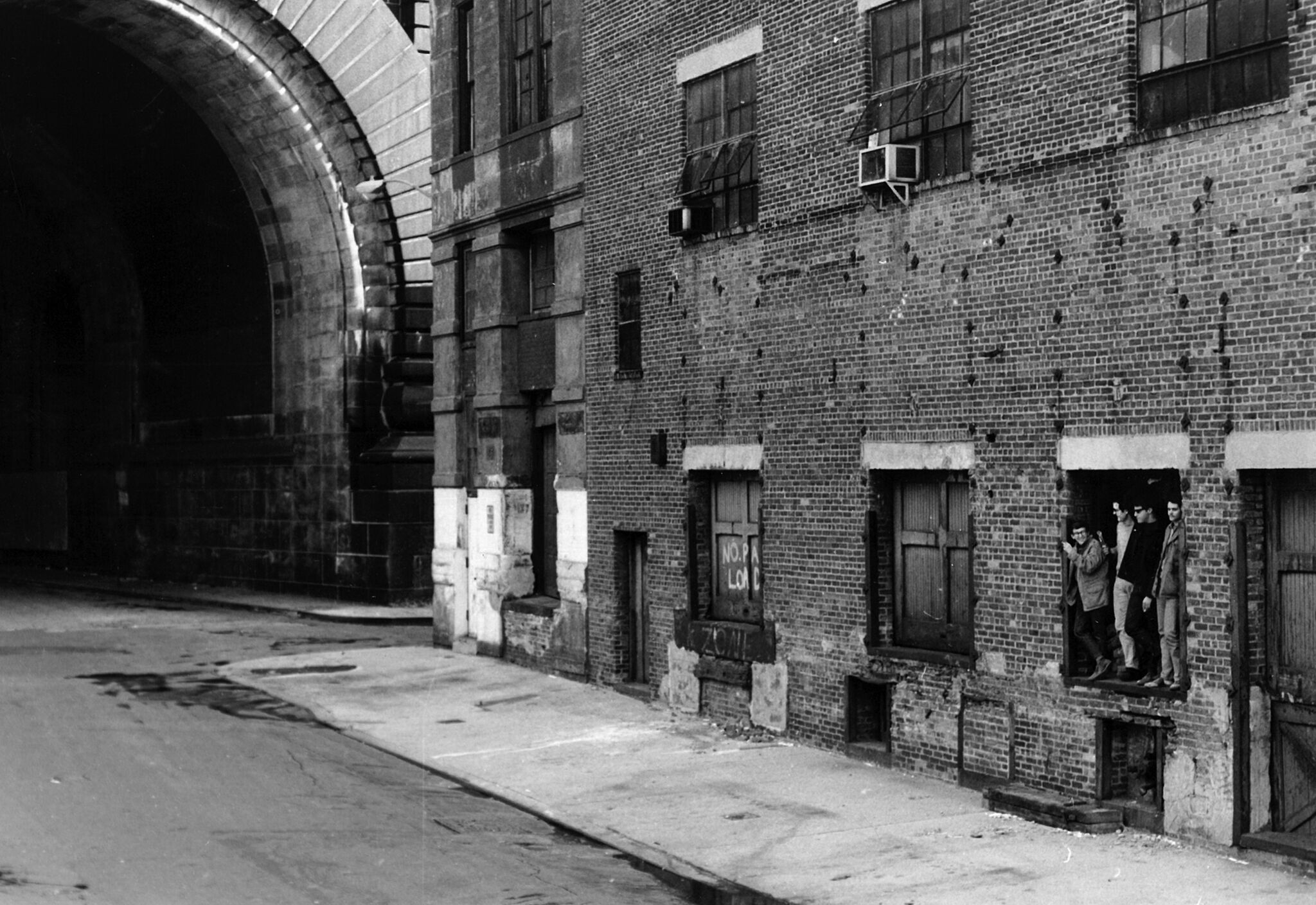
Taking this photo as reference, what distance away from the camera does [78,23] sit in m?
34.1

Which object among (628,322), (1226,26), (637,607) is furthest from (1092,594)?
(628,322)

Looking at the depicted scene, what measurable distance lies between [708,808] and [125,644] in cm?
1535

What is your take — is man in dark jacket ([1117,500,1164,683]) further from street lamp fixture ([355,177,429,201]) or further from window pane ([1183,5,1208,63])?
street lamp fixture ([355,177,429,201])

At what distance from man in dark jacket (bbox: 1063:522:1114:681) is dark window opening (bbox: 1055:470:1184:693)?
0.5 inches

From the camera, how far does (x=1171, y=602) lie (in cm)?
1302

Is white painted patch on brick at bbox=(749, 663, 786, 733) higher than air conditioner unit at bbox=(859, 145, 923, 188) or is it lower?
lower

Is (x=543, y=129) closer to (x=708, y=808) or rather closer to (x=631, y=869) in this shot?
(x=708, y=808)

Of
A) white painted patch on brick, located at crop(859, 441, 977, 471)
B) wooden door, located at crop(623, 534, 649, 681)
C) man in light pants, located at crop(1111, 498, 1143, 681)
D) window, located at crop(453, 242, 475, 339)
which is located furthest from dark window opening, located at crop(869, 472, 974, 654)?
window, located at crop(453, 242, 475, 339)

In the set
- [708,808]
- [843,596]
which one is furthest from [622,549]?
[708,808]

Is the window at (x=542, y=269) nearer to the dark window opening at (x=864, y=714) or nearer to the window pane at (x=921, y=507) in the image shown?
the window pane at (x=921, y=507)

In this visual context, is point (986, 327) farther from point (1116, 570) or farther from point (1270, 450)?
point (1270, 450)

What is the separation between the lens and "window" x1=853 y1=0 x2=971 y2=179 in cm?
1523

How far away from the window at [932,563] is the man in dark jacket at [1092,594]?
4.23ft

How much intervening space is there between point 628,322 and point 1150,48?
29.0 feet
